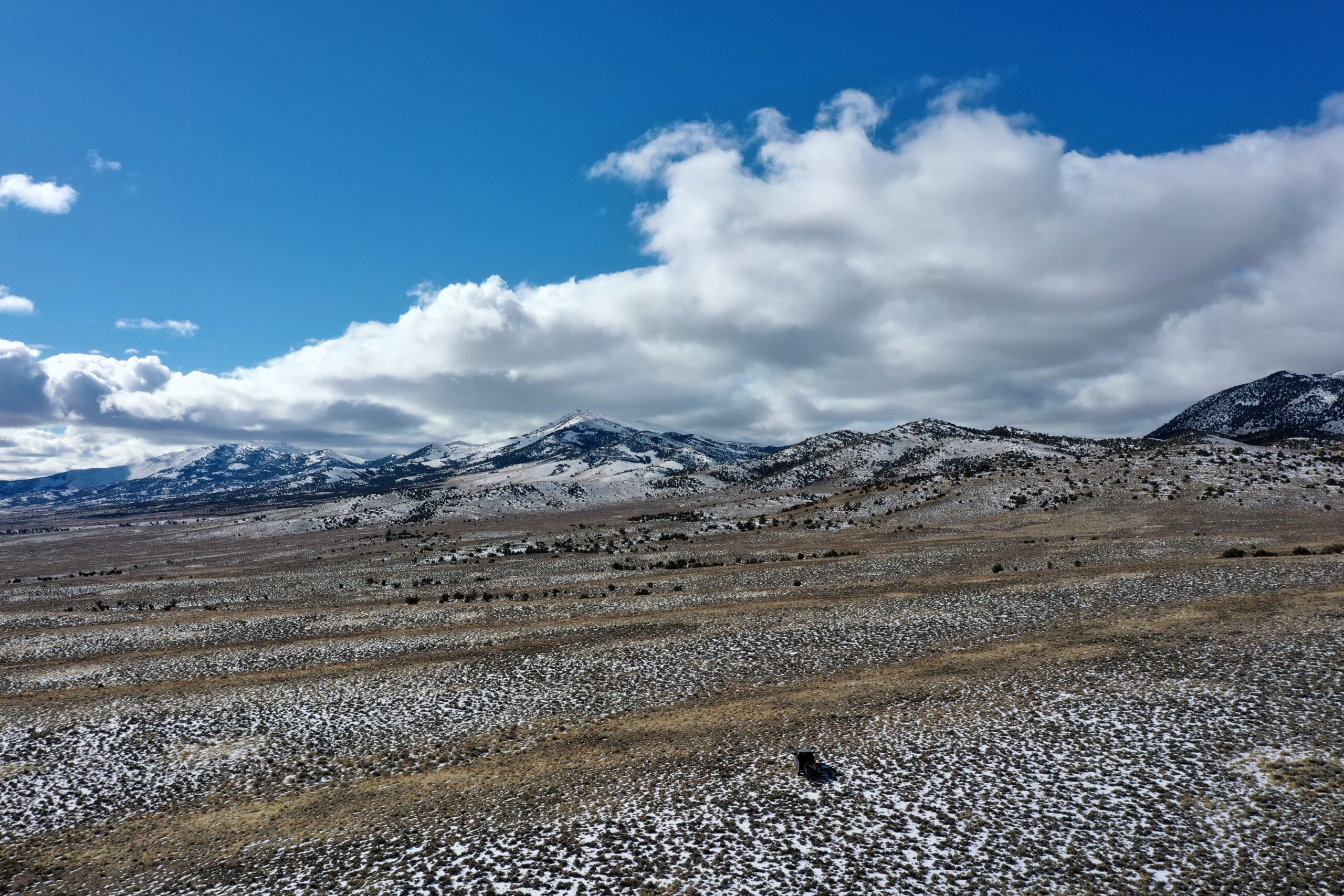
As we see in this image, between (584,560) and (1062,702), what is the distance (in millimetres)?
49160

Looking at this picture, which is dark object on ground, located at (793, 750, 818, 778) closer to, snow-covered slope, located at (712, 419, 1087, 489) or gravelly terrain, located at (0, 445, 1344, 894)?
gravelly terrain, located at (0, 445, 1344, 894)

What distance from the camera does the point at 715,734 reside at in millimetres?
19016

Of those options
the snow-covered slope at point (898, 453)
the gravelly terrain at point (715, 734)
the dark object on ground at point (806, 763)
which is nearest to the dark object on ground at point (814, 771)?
the dark object on ground at point (806, 763)

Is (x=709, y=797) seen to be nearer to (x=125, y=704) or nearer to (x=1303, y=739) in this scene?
(x=1303, y=739)

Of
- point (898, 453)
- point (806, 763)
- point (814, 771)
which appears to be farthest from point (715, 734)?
point (898, 453)

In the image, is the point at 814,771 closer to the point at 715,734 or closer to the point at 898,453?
the point at 715,734

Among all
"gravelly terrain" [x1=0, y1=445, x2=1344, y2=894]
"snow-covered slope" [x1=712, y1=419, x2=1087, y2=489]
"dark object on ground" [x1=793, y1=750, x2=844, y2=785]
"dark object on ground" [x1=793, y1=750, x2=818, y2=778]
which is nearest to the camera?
"gravelly terrain" [x1=0, y1=445, x2=1344, y2=894]

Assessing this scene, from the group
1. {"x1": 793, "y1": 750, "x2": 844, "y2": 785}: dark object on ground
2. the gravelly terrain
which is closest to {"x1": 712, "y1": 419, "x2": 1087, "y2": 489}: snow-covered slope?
the gravelly terrain

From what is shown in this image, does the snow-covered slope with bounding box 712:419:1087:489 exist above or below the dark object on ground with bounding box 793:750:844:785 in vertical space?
above

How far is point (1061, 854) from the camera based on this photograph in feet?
40.3

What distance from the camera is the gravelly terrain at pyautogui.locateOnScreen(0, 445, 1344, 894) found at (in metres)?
12.8

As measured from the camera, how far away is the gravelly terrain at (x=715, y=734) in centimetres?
1281

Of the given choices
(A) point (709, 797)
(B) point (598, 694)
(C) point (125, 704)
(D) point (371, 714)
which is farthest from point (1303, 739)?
(C) point (125, 704)

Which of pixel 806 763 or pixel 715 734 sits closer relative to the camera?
pixel 806 763
